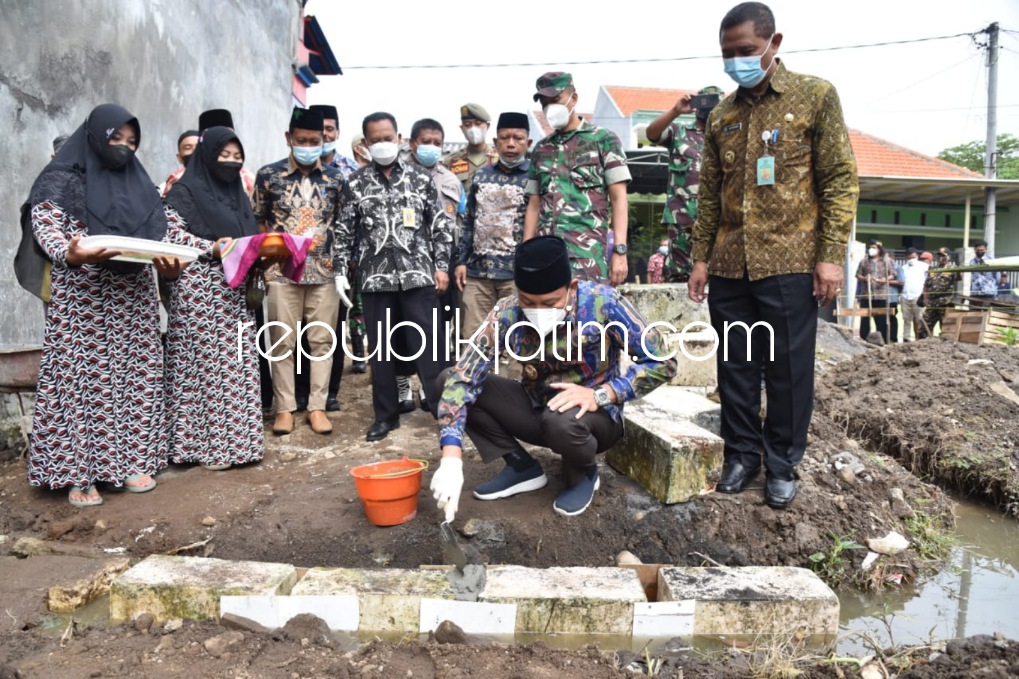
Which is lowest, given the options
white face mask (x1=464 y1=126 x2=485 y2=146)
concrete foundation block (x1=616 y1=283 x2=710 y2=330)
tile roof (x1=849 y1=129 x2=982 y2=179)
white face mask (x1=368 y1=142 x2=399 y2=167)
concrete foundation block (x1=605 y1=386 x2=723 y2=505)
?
concrete foundation block (x1=605 y1=386 x2=723 y2=505)

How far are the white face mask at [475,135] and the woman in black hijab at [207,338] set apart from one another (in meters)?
2.72

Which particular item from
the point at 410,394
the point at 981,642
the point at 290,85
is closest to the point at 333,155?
the point at 410,394

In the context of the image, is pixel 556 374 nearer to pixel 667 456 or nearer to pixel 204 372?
pixel 667 456

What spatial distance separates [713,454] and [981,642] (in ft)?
4.25

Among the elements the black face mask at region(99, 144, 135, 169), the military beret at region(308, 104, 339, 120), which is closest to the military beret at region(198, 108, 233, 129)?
the military beret at region(308, 104, 339, 120)

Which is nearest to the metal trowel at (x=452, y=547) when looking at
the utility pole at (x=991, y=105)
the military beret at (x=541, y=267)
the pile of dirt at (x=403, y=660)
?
the pile of dirt at (x=403, y=660)

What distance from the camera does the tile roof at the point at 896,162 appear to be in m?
20.9

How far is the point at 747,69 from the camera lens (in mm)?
3166

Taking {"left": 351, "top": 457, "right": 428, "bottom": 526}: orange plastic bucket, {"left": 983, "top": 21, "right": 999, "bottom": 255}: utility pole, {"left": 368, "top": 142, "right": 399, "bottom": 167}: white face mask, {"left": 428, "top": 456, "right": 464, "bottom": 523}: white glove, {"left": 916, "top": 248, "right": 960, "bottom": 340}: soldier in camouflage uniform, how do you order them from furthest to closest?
{"left": 983, "top": 21, "right": 999, "bottom": 255}: utility pole
{"left": 916, "top": 248, "right": 960, "bottom": 340}: soldier in camouflage uniform
{"left": 368, "top": 142, "right": 399, "bottom": 167}: white face mask
{"left": 351, "top": 457, "right": 428, "bottom": 526}: orange plastic bucket
{"left": 428, "top": 456, "right": 464, "bottom": 523}: white glove

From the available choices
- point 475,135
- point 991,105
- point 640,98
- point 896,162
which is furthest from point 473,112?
point 896,162

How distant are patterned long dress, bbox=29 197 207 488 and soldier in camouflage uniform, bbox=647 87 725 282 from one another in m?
3.33

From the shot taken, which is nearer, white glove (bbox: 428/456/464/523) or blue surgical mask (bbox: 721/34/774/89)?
white glove (bbox: 428/456/464/523)

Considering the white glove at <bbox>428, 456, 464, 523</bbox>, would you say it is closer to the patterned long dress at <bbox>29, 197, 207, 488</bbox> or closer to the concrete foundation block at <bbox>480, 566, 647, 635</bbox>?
the concrete foundation block at <bbox>480, 566, 647, 635</bbox>

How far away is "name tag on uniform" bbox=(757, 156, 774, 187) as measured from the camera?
3.23 meters
